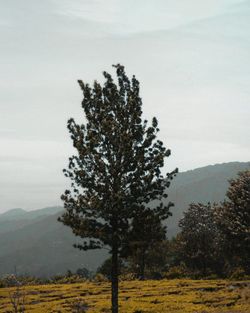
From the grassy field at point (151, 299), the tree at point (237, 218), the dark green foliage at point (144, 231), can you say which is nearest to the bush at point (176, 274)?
the tree at point (237, 218)

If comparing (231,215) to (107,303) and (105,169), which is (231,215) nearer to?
(107,303)

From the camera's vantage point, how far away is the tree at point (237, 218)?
53.0m

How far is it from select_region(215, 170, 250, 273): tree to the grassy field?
7085 millimetres

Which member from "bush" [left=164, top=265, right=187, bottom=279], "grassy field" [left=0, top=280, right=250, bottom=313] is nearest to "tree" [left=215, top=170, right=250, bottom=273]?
"grassy field" [left=0, top=280, right=250, bottom=313]

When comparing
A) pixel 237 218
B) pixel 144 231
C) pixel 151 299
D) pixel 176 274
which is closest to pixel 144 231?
pixel 144 231

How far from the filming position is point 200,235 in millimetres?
70062

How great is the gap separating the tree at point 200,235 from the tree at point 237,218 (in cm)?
1053

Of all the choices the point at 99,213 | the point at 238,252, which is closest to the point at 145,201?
the point at 99,213

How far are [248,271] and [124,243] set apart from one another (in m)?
39.7

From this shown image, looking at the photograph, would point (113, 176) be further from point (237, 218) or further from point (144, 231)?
point (237, 218)

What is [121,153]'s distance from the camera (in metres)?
28.3

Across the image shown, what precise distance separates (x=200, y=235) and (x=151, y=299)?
105ft

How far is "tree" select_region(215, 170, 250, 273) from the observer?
53.0 meters

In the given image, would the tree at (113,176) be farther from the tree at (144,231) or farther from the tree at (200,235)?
the tree at (200,235)
